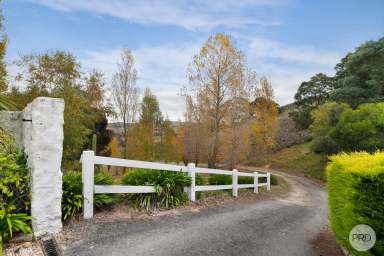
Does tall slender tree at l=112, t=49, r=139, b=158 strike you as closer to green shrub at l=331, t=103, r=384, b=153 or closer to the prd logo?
the prd logo

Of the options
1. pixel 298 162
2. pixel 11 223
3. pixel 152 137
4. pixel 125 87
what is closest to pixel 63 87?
pixel 125 87

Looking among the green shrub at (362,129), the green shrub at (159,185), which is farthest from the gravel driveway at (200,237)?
the green shrub at (362,129)

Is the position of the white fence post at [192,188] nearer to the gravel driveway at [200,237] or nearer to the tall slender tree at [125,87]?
the gravel driveway at [200,237]

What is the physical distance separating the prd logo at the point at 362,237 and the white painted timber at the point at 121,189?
380cm

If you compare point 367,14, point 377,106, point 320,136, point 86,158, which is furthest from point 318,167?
point 86,158

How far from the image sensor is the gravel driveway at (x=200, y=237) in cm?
409

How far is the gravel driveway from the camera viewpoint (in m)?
4.09

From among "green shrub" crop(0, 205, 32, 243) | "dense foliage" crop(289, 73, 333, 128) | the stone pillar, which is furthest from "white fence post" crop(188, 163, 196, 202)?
"dense foliage" crop(289, 73, 333, 128)

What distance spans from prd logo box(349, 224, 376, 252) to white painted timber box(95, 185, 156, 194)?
380 cm

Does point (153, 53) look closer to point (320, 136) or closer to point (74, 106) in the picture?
point (74, 106)

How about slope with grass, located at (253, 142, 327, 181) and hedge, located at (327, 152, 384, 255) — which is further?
slope with grass, located at (253, 142, 327, 181)

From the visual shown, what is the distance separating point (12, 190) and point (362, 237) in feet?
15.9

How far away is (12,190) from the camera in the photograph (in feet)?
14.0

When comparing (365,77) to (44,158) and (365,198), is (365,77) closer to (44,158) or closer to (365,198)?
(365,198)
